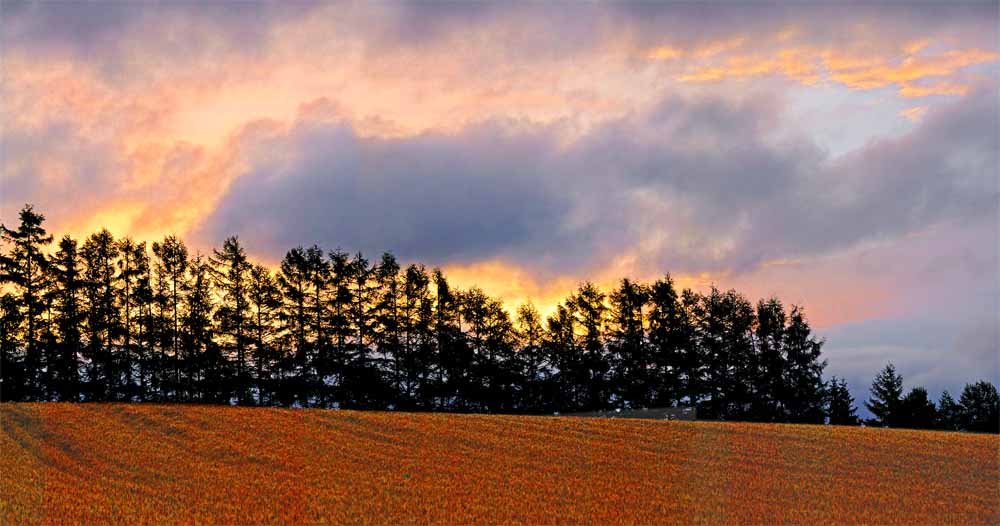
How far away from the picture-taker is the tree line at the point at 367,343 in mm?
66438

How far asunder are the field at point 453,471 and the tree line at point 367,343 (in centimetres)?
2163

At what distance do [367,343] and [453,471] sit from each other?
44.2 metres

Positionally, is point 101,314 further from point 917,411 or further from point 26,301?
point 917,411

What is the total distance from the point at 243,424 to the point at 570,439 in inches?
595

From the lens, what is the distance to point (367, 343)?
74438 mm

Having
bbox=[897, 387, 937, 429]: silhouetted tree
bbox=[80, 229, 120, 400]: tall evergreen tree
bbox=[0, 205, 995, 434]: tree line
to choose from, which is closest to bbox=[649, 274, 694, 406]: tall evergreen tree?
bbox=[0, 205, 995, 434]: tree line

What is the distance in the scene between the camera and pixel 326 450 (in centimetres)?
3506

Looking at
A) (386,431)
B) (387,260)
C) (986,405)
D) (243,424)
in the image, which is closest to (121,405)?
(243,424)

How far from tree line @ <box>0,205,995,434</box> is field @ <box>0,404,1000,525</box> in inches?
852

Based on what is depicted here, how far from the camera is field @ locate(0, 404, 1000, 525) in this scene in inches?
968

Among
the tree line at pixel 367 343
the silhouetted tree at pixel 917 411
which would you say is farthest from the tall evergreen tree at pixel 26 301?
the silhouetted tree at pixel 917 411

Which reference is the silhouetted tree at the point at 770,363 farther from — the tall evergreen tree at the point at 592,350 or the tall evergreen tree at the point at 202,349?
the tall evergreen tree at the point at 202,349

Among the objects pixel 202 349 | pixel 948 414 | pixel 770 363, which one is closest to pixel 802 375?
pixel 770 363

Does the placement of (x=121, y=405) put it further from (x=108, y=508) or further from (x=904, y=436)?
(x=904, y=436)
